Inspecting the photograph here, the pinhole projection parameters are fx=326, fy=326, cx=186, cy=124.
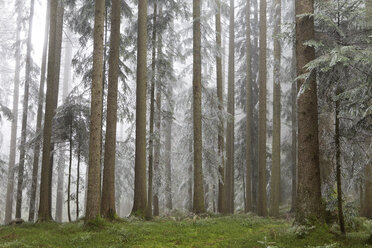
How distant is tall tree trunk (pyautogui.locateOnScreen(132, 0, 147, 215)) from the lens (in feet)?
40.0

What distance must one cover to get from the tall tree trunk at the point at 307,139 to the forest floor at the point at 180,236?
0.50 metres

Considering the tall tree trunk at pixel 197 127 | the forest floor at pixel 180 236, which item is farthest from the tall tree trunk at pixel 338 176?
the tall tree trunk at pixel 197 127

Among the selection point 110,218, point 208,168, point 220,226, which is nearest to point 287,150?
point 208,168

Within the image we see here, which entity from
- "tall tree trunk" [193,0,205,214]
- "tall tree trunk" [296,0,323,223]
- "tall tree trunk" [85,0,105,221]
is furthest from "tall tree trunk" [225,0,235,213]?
"tall tree trunk" [296,0,323,223]

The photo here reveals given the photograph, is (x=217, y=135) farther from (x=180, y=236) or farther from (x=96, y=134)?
(x=180, y=236)

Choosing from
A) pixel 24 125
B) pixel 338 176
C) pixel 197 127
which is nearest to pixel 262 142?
pixel 197 127

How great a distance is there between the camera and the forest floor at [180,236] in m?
7.08

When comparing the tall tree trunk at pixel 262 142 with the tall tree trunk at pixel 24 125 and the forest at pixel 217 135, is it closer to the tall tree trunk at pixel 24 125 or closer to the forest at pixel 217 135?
the forest at pixel 217 135

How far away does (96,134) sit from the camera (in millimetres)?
10023

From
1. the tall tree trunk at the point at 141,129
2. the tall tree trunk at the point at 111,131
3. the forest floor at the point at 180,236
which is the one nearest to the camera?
the forest floor at the point at 180,236

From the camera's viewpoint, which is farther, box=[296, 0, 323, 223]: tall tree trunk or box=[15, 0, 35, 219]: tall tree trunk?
box=[15, 0, 35, 219]: tall tree trunk

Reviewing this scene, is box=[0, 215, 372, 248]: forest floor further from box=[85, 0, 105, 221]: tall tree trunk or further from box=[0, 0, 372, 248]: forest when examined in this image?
box=[85, 0, 105, 221]: tall tree trunk

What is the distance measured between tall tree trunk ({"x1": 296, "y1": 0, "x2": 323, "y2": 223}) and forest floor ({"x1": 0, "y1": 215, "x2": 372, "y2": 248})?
50 centimetres

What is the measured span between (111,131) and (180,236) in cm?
452
